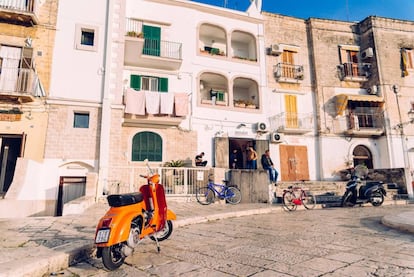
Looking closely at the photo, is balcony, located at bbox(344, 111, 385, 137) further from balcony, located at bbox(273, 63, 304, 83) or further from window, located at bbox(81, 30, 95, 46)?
window, located at bbox(81, 30, 95, 46)

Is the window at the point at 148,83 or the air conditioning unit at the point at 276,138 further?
the air conditioning unit at the point at 276,138

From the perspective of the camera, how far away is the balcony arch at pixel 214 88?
1617 cm

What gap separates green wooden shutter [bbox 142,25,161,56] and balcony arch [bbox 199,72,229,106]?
3.00 metres

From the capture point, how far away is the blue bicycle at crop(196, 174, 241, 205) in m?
10.2

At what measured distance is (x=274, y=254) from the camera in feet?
11.9

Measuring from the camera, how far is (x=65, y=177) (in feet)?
36.3

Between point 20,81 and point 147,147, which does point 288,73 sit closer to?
point 147,147

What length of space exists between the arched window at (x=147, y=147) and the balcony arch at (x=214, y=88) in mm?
4031

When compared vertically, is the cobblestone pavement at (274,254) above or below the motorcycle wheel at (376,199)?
below

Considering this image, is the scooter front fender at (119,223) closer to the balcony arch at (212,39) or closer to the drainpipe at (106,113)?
the drainpipe at (106,113)

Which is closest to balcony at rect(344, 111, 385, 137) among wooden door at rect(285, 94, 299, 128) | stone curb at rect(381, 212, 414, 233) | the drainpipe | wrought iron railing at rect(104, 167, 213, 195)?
wooden door at rect(285, 94, 299, 128)

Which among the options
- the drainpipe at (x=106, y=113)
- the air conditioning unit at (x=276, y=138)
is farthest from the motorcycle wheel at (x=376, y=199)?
the drainpipe at (x=106, y=113)

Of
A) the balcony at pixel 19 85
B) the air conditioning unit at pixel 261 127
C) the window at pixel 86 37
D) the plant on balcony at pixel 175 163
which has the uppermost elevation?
the window at pixel 86 37

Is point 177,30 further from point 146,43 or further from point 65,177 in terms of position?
point 65,177
